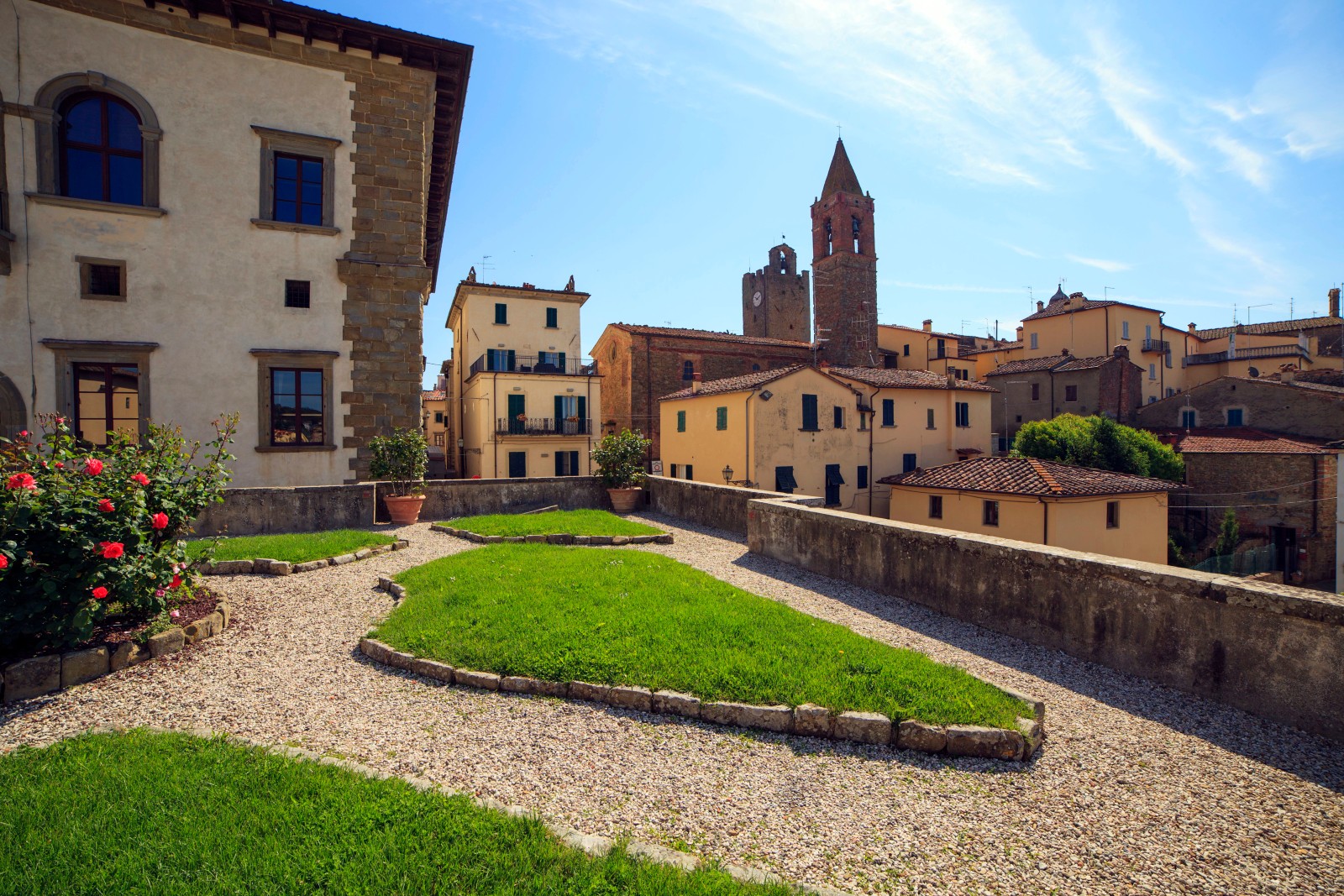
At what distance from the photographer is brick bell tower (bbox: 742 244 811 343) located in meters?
60.6

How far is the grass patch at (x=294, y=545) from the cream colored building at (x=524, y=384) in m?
20.6

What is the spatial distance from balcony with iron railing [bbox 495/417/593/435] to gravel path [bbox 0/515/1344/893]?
2695cm

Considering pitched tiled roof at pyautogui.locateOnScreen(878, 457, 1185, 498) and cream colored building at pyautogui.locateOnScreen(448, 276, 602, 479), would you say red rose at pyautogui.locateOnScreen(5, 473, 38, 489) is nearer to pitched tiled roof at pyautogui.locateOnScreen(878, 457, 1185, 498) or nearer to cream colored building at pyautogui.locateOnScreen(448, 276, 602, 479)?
pitched tiled roof at pyautogui.locateOnScreen(878, 457, 1185, 498)

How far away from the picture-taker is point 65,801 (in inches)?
126

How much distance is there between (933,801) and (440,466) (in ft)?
142

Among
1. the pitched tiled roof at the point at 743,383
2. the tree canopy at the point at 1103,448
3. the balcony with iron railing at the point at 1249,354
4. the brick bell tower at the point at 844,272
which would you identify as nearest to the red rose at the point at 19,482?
the pitched tiled roof at the point at 743,383

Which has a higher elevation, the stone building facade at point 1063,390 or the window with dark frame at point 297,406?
the stone building facade at point 1063,390

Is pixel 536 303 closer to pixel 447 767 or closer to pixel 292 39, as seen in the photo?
pixel 292 39

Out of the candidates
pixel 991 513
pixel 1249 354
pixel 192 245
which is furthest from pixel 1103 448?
pixel 192 245

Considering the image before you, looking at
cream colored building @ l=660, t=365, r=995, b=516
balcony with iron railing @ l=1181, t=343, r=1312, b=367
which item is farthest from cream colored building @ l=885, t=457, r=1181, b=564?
balcony with iron railing @ l=1181, t=343, r=1312, b=367

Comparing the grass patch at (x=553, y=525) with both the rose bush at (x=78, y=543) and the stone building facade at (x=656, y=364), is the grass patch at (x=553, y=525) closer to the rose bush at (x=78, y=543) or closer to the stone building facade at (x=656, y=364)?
the rose bush at (x=78, y=543)

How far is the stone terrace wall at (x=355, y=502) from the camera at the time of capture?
1198 cm

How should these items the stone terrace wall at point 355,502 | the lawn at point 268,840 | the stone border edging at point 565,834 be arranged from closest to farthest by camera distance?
the lawn at point 268,840 < the stone border edging at point 565,834 < the stone terrace wall at point 355,502

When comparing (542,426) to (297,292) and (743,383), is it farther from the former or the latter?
(297,292)
